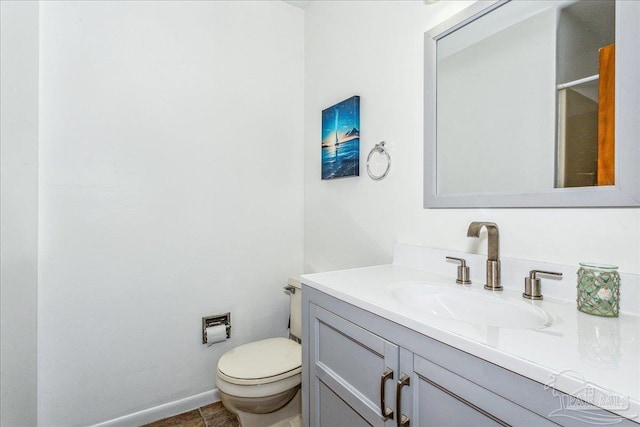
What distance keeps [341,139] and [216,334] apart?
1.35 metres

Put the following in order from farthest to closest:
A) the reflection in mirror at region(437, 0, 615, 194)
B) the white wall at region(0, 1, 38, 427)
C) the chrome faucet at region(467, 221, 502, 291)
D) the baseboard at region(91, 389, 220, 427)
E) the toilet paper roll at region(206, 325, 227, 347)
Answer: the toilet paper roll at region(206, 325, 227, 347), the baseboard at region(91, 389, 220, 427), the white wall at region(0, 1, 38, 427), the chrome faucet at region(467, 221, 502, 291), the reflection in mirror at region(437, 0, 615, 194)

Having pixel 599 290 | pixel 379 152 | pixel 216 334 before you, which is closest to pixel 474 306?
pixel 599 290

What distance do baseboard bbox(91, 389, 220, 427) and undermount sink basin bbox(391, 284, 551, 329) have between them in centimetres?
145

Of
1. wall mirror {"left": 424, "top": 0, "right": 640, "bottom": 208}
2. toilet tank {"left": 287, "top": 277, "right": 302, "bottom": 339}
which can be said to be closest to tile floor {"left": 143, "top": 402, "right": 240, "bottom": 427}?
toilet tank {"left": 287, "top": 277, "right": 302, "bottom": 339}

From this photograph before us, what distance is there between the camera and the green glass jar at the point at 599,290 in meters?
0.75

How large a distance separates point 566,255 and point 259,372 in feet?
4.27

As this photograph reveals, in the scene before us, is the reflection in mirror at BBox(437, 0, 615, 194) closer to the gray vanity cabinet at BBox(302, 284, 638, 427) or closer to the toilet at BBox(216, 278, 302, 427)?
the gray vanity cabinet at BBox(302, 284, 638, 427)

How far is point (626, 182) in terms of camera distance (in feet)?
2.57

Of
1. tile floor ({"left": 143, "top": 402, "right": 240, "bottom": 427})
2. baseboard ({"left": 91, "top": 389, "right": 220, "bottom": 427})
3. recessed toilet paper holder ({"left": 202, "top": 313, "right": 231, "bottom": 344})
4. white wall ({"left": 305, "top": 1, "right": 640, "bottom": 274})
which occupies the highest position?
white wall ({"left": 305, "top": 1, "right": 640, "bottom": 274})

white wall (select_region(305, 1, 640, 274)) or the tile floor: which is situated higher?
white wall (select_region(305, 1, 640, 274))

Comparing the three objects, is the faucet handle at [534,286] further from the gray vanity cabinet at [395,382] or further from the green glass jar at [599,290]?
the gray vanity cabinet at [395,382]

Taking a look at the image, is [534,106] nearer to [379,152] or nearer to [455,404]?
[379,152]

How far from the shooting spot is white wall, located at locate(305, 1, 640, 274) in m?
0.89

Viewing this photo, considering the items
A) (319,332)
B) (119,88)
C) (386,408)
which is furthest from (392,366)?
(119,88)
